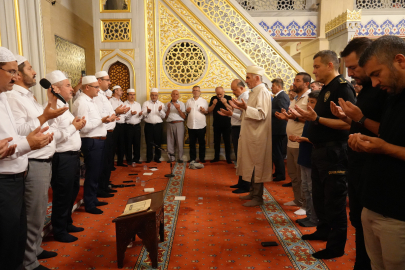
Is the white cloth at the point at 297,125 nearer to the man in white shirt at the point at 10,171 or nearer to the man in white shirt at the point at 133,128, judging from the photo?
the man in white shirt at the point at 10,171

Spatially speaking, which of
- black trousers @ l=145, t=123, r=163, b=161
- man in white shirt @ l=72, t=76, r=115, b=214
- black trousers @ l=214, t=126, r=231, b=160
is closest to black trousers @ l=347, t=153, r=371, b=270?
man in white shirt @ l=72, t=76, r=115, b=214

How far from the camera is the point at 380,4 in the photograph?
904 centimetres

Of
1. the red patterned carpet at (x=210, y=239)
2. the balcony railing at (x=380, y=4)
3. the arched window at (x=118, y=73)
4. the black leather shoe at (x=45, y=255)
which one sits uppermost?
the balcony railing at (x=380, y=4)

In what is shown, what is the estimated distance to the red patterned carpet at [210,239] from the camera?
264cm

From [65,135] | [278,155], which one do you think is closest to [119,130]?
[278,155]

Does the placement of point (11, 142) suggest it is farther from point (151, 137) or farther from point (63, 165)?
point (151, 137)

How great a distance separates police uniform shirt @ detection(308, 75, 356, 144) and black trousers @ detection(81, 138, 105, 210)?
268cm

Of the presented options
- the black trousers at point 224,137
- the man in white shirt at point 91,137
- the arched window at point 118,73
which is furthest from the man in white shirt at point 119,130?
the man in white shirt at point 91,137

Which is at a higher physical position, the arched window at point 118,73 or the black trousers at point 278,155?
the arched window at point 118,73

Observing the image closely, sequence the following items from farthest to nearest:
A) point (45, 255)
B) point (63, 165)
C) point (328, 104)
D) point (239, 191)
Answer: point (239, 191) < point (63, 165) < point (45, 255) < point (328, 104)

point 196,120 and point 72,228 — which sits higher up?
point 196,120

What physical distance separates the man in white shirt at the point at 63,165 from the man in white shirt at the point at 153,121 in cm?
393

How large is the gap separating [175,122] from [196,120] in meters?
0.52

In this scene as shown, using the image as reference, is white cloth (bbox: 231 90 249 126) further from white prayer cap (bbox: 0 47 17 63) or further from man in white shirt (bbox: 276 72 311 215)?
white prayer cap (bbox: 0 47 17 63)
